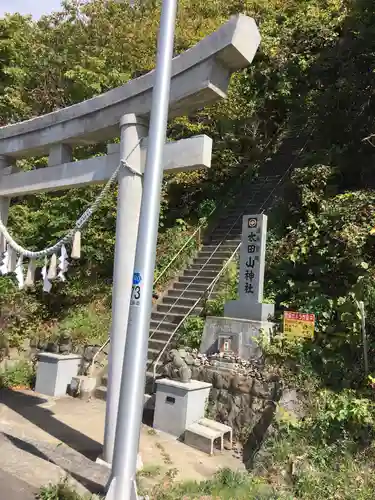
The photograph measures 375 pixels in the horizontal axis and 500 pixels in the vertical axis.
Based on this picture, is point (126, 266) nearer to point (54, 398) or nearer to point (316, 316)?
point (316, 316)

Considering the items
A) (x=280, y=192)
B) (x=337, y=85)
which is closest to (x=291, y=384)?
(x=280, y=192)

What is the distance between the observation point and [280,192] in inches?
567

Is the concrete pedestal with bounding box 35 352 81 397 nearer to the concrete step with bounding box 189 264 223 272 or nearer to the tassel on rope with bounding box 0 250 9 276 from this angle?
the tassel on rope with bounding box 0 250 9 276

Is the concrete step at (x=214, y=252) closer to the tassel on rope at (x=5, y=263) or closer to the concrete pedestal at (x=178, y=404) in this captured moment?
the concrete pedestal at (x=178, y=404)

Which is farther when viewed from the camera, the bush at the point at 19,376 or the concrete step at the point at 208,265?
the concrete step at the point at 208,265

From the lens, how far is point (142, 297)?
4.33 metres

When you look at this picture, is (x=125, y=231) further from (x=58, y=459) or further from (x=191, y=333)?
(x=191, y=333)

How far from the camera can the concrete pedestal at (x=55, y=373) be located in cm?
941

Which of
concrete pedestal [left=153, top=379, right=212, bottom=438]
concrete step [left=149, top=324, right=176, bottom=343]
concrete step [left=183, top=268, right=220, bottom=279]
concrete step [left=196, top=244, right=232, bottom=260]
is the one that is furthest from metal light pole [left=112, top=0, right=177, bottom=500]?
concrete step [left=196, top=244, right=232, bottom=260]

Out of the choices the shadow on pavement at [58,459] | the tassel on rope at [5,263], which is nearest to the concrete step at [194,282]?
the tassel on rope at [5,263]

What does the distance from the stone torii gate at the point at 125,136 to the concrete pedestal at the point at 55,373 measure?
13.2 ft

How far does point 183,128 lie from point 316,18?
6.51 metres

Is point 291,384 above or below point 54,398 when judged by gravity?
above

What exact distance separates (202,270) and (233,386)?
17.1ft
